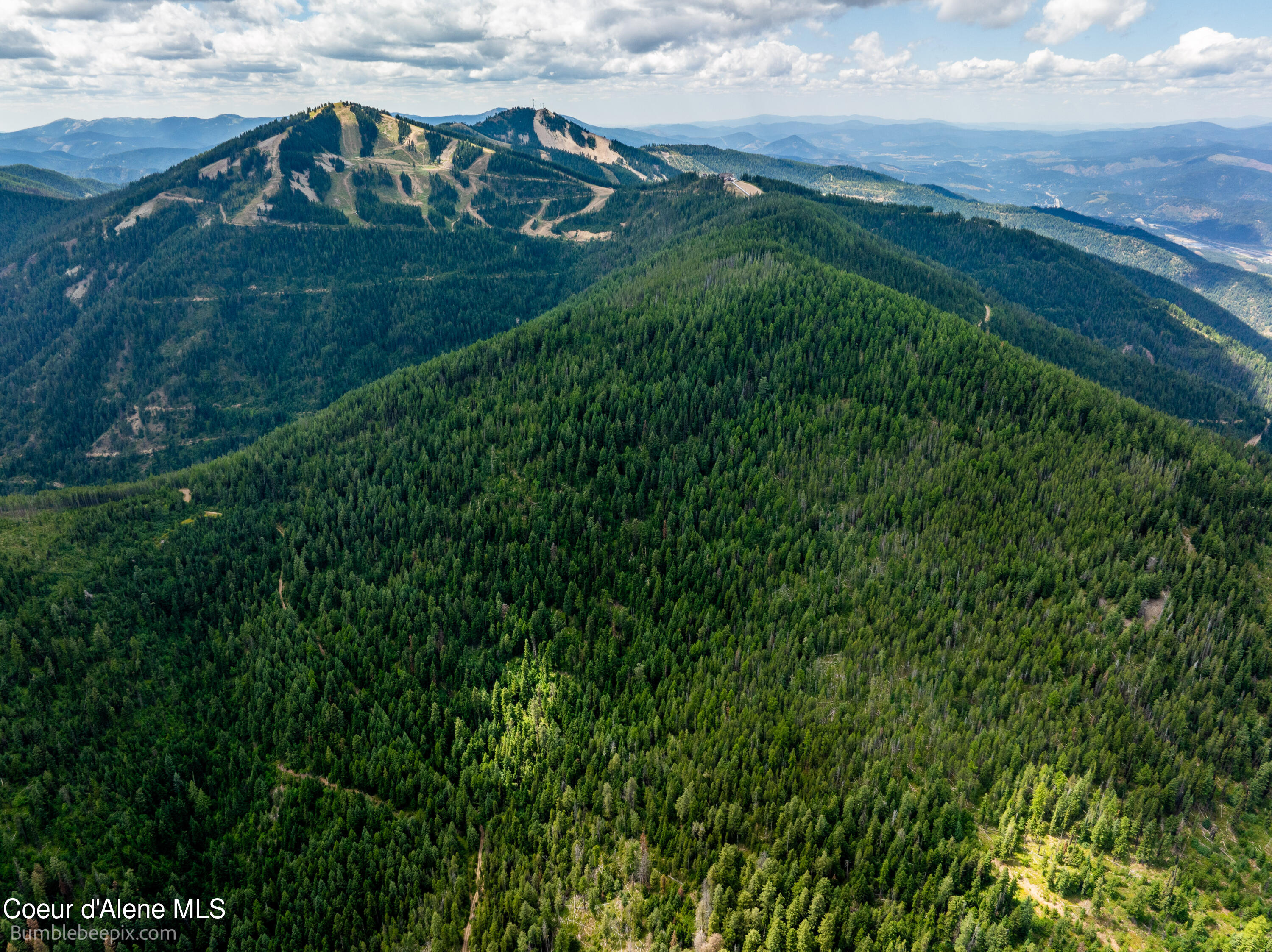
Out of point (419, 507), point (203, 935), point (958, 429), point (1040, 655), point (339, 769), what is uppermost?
point (958, 429)

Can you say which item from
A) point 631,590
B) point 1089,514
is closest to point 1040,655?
point 1089,514

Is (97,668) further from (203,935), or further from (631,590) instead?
(631,590)

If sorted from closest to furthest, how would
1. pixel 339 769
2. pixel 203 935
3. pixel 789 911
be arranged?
1. pixel 789 911
2. pixel 203 935
3. pixel 339 769

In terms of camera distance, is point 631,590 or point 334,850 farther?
point 631,590

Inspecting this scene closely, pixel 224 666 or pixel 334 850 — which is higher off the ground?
pixel 224 666

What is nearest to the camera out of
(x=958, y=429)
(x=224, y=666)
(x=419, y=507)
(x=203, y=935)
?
(x=203, y=935)

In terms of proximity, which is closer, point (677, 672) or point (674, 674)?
point (674, 674)

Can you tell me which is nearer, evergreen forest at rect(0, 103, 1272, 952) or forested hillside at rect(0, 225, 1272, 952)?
evergreen forest at rect(0, 103, 1272, 952)

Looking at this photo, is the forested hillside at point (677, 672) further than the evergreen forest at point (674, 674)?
Yes
